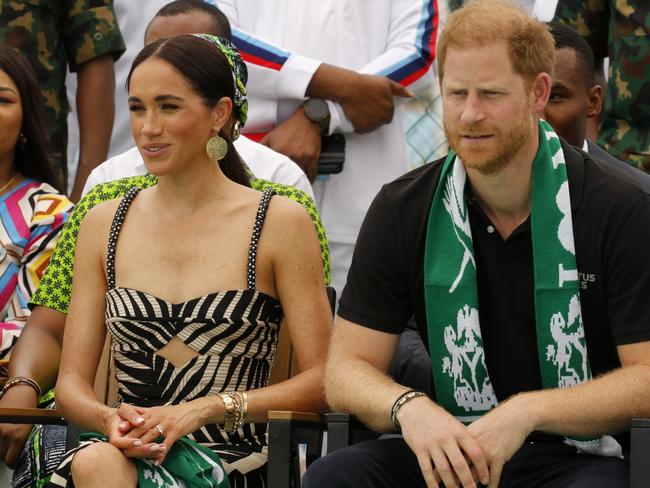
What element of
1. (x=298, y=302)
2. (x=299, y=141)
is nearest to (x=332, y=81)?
(x=299, y=141)

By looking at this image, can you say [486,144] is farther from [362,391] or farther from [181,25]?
[181,25]

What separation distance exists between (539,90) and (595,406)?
0.93 m

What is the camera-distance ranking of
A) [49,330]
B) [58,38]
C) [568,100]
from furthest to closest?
[58,38] < [568,100] < [49,330]

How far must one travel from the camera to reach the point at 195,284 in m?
4.37

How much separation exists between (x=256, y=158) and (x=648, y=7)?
5.44ft

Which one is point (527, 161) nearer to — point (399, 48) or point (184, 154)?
point (184, 154)

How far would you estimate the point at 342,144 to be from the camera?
18.9ft

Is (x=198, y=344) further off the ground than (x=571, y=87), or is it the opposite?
(x=571, y=87)

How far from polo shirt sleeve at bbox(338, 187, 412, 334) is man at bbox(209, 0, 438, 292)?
1.49 meters

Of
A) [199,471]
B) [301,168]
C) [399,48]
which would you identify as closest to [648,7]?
[399,48]

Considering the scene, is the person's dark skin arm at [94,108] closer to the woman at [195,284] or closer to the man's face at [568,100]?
the woman at [195,284]

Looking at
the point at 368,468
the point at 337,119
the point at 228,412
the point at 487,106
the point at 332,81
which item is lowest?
the point at 368,468

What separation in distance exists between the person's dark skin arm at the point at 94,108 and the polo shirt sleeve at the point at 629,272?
2.97 meters

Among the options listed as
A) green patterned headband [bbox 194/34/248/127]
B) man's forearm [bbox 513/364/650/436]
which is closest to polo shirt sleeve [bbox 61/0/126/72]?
green patterned headband [bbox 194/34/248/127]
